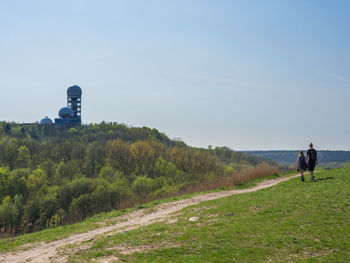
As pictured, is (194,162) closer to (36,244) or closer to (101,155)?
(101,155)

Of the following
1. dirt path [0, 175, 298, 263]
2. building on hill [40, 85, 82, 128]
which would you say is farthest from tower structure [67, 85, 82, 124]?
dirt path [0, 175, 298, 263]

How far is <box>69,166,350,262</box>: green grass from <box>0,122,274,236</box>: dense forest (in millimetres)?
8095

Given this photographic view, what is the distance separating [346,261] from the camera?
7785 mm

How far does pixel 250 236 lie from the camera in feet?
32.3

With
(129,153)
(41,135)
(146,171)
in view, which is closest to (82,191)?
(146,171)

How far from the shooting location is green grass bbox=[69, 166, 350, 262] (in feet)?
27.9

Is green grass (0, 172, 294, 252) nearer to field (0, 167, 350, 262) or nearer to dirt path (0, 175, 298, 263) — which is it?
dirt path (0, 175, 298, 263)

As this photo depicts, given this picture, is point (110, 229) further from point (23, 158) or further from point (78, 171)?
point (23, 158)

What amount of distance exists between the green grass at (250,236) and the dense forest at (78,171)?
8095 mm

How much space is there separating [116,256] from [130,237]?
1865 millimetres

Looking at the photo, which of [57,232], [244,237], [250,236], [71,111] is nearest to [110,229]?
[57,232]

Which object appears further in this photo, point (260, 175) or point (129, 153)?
point (129, 153)

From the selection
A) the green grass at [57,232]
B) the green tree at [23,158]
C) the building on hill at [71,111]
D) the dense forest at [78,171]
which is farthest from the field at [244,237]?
the building on hill at [71,111]

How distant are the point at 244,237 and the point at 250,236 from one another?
7.3 inches
